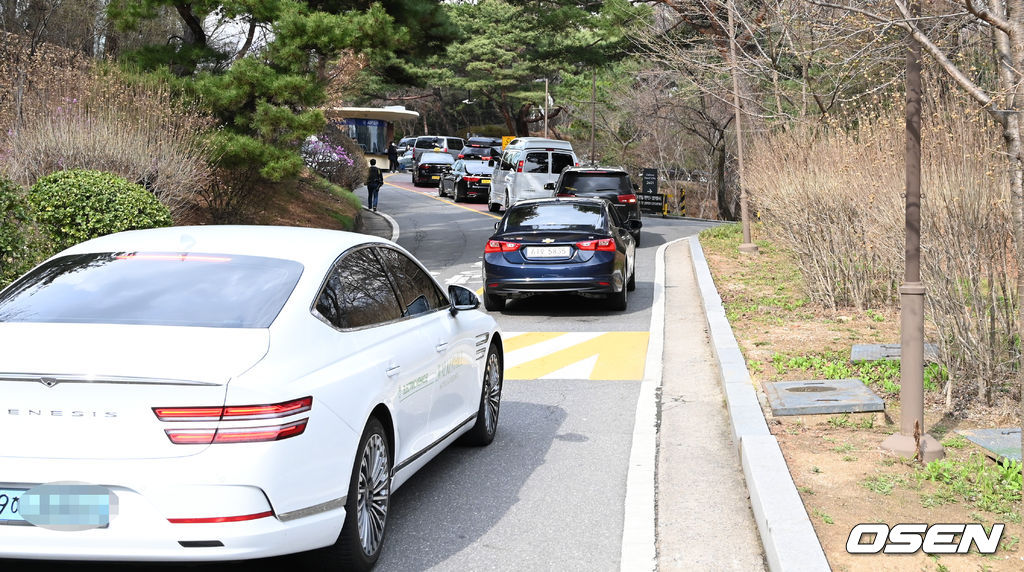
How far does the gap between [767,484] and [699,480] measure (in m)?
0.88

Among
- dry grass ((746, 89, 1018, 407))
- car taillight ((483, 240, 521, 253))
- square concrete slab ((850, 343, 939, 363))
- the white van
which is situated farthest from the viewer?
the white van

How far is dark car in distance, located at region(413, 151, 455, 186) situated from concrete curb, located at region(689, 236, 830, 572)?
41040mm

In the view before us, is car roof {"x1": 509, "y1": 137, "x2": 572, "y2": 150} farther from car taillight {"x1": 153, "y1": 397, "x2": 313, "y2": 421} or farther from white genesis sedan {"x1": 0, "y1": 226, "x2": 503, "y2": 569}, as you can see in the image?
car taillight {"x1": 153, "y1": 397, "x2": 313, "y2": 421}

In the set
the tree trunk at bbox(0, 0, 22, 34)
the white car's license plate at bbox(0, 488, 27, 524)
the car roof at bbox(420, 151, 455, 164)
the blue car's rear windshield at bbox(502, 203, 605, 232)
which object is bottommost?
the white car's license plate at bbox(0, 488, 27, 524)

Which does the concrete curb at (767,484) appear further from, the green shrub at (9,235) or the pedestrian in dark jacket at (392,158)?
the pedestrian in dark jacket at (392,158)

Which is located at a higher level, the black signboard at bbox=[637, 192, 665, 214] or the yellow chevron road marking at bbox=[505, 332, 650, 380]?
the black signboard at bbox=[637, 192, 665, 214]

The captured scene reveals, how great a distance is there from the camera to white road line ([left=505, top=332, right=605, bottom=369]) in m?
11.7

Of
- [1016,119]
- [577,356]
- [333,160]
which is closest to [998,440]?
[1016,119]

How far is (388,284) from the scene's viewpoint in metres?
6.16

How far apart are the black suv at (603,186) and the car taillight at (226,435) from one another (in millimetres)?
20178

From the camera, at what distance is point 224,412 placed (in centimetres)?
420

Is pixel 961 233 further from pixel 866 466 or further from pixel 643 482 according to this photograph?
pixel 643 482

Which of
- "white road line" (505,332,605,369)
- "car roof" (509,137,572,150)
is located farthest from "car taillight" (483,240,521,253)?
"car roof" (509,137,572,150)

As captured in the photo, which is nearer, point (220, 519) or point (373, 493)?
point (220, 519)
